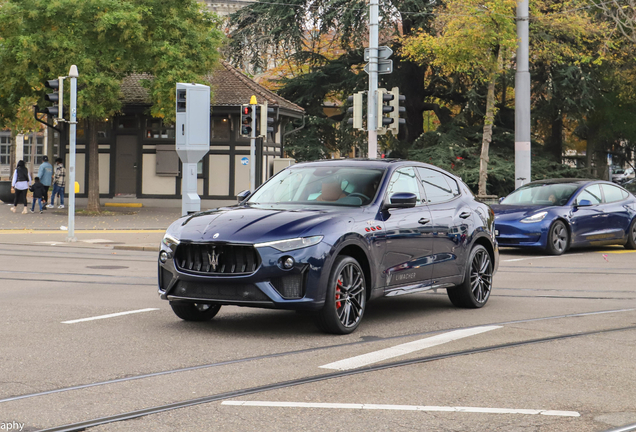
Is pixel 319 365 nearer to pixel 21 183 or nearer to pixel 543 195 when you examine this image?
pixel 543 195

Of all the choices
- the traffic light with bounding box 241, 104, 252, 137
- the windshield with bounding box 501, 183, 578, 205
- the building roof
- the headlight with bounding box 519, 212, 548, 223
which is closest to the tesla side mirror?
the windshield with bounding box 501, 183, 578, 205

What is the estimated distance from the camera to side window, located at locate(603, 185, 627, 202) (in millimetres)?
18708

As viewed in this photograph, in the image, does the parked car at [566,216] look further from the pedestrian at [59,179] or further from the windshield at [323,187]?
the pedestrian at [59,179]

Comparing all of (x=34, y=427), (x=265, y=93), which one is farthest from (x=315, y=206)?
(x=265, y=93)

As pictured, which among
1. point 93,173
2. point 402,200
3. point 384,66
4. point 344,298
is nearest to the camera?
point 344,298

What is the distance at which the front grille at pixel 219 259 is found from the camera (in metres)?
7.88

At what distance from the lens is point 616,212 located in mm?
18484

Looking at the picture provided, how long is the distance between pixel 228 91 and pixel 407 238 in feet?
87.9

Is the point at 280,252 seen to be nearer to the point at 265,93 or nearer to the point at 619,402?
the point at 619,402

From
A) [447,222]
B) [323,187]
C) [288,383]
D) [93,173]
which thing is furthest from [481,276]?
[93,173]

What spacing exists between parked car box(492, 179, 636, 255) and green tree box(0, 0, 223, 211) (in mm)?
13365

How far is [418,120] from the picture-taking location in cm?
4084

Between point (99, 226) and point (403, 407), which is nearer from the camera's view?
point (403, 407)

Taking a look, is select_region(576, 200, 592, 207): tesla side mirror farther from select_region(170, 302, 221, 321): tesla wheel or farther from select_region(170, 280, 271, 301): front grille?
select_region(170, 280, 271, 301): front grille
